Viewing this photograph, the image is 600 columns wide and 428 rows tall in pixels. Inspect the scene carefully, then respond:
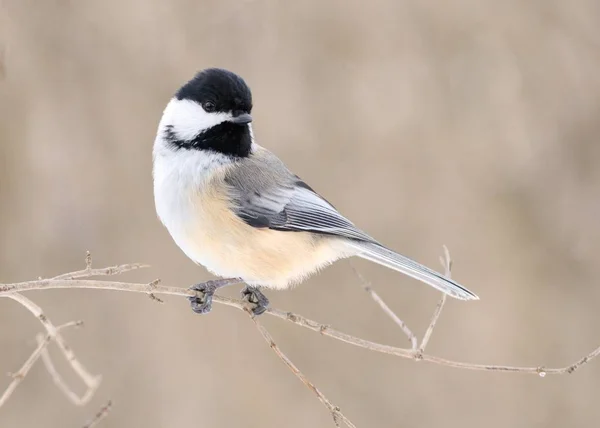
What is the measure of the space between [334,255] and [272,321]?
5.28ft

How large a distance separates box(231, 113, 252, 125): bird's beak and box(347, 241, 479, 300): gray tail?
2.45ft

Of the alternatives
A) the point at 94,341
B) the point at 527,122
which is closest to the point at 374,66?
the point at 527,122

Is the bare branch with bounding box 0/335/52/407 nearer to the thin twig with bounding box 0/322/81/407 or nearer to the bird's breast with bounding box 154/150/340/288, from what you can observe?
the thin twig with bounding box 0/322/81/407

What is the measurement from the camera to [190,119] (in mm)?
2635

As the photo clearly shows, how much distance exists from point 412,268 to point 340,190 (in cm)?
199

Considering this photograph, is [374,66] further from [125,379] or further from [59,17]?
[125,379]

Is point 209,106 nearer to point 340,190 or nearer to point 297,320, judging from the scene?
point 297,320

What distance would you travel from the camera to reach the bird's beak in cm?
252

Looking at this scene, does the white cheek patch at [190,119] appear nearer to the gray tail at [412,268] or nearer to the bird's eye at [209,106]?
the bird's eye at [209,106]

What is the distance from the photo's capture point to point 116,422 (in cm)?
431

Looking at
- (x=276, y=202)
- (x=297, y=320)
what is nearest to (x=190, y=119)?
(x=276, y=202)

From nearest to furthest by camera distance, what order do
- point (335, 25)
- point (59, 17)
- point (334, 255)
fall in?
1. point (334, 255)
2. point (59, 17)
3. point (335, 25)

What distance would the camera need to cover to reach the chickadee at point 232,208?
2.57 metres

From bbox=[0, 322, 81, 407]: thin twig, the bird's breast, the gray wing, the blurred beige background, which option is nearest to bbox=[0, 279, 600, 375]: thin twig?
bbox=[0, 322, 81, 407]: thin twig
